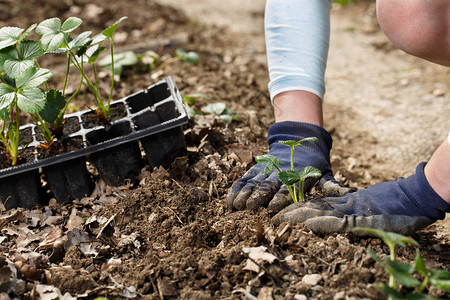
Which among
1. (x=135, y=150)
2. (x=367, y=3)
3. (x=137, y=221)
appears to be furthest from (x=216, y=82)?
(x=367, y=3)

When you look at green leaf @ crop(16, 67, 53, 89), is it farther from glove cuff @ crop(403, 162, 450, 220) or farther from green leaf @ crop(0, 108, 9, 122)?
glove cuff @ crop(403, 162, 450, 220)

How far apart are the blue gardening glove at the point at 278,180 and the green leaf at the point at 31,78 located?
2.67 feet

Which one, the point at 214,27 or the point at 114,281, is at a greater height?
the point at 214,27

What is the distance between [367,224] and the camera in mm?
1491

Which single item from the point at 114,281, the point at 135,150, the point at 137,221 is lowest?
the point at 114,281

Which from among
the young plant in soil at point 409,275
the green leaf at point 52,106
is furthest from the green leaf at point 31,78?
the young plant in soil at point 409,275

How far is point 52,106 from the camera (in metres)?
1.69

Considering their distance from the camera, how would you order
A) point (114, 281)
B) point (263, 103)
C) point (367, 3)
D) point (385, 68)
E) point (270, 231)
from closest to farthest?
point (114, 281), point (270, 231), point (263, 103), point (385, 68), point (367, 3)

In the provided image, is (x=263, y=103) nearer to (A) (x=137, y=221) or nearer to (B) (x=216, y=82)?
(B) (x=216, y=82)

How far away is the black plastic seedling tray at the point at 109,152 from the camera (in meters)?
1.77

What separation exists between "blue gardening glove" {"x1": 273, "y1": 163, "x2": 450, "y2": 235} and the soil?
0.05 meters

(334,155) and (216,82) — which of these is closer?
(334,155)

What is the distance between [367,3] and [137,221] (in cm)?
412

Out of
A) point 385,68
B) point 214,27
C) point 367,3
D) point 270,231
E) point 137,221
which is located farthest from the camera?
point 367,3
